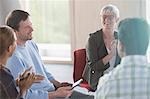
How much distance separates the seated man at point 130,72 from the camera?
1439mm

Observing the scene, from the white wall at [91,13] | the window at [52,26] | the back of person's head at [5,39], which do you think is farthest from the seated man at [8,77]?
the window at [52,26]

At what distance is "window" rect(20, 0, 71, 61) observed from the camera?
4.17 meters

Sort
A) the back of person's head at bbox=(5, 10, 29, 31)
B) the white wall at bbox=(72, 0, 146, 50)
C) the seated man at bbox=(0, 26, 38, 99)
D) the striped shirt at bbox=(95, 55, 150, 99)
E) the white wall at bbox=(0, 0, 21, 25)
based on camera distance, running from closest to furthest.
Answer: the striped shirt at bbox=(95, 55, 150, 99)
the seated man at bbox=(0, 26, 38, 99)
the back of person's head at bbox=(5, 10, 29, 31)
the white wall at bbox=(72, 0, 146, 50)
the white wall at bbox=(0, 0, 21, 25)

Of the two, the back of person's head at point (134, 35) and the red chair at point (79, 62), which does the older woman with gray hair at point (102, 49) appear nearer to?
the red chair at point (79, 62)

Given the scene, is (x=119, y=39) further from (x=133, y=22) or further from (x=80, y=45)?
(x=80, y=45)

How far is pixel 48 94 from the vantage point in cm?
251

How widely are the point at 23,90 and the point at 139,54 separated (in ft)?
2.93

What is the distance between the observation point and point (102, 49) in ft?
9.30

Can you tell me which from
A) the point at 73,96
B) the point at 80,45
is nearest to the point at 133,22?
the point at 73,96

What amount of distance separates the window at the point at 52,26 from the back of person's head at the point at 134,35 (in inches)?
104

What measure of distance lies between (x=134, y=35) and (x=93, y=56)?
1.37 m

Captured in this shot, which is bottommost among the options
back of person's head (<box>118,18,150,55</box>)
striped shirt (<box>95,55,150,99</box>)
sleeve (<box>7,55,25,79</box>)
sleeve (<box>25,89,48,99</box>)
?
sleeve (<box>25,89,48,99</box>)

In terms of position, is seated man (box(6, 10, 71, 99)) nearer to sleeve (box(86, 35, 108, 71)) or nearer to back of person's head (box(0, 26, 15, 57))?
sleeve (box(86, 35, 108, 71))

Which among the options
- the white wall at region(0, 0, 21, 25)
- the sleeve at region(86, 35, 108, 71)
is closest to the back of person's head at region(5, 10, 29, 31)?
the sleeve at region(86, 35, 108, 71)
